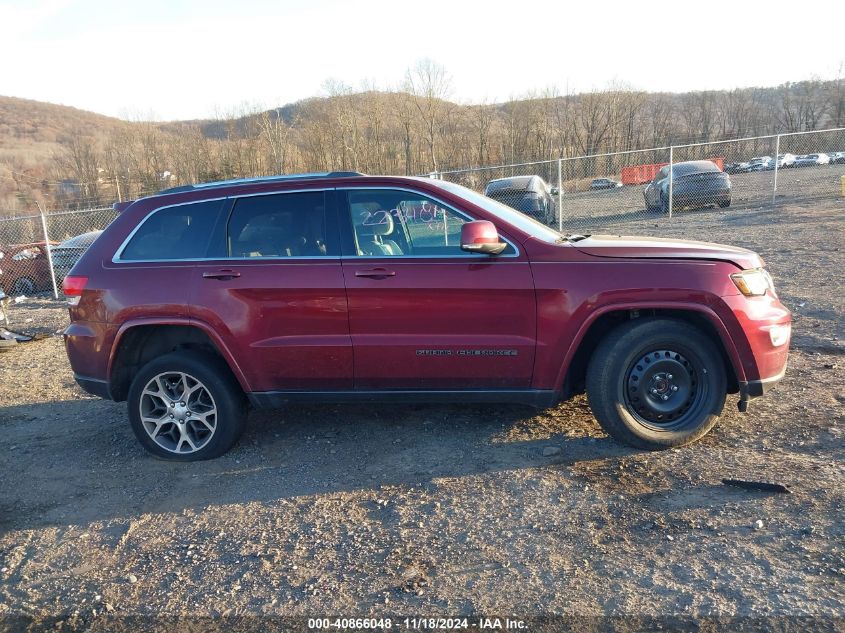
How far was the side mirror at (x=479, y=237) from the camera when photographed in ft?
13.2

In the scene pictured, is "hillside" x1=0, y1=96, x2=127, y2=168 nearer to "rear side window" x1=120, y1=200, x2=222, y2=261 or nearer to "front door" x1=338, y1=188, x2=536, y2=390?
"rear side window" x1=120, y1=200, x2=222, y2=261

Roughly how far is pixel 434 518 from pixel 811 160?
136 feet

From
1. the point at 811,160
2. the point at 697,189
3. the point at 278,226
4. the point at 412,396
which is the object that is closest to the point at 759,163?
the point at 811,160

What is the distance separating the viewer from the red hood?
412cm

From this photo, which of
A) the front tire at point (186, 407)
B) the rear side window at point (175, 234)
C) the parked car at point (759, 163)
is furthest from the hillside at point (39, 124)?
the front tire at point (186, 407)

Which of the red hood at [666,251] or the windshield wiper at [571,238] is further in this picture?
the windshield wiper at [571,238]

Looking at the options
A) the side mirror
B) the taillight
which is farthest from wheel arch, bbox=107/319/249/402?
the side mirror

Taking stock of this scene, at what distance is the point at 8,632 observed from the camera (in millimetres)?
2854

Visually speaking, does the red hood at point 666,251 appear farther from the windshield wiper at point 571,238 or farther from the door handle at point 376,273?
the door handle at point 376,273

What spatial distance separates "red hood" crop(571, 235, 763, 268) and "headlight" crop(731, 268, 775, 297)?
0.05 meters

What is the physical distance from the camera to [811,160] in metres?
37.2

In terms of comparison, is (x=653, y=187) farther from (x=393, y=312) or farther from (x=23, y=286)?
(x=393, y=312)

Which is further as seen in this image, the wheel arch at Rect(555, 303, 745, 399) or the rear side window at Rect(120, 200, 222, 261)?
the rear side window at Rect(120, 200, 222, 261)

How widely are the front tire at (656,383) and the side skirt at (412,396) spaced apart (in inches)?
14.1
